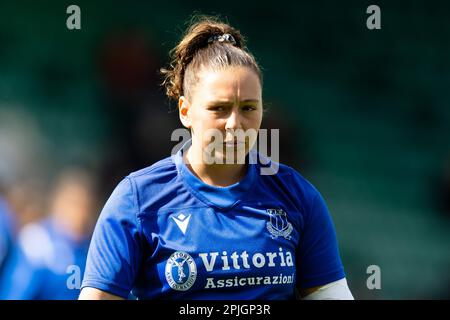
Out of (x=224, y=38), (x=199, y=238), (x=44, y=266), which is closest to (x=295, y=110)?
(x=44, y=266)

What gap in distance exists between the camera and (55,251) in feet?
20.0

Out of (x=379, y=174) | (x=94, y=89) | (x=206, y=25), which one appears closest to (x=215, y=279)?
(x=206, y=25)

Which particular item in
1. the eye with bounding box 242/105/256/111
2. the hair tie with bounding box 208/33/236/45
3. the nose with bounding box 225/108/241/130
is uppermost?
the hair tie with bounding box 208/33/236/45

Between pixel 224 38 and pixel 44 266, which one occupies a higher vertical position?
pixel 224 38

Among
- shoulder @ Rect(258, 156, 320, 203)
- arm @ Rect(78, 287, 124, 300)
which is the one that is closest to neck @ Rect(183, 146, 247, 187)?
shoulder @ Rect(258, 156, 320, 203)

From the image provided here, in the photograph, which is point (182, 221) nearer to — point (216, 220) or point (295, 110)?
point (216, 220)

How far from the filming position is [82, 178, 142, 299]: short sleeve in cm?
279

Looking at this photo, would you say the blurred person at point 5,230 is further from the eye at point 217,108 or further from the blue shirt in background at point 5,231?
the eye at point 217,108

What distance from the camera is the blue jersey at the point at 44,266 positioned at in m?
5.82

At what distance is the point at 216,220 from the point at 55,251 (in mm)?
3440

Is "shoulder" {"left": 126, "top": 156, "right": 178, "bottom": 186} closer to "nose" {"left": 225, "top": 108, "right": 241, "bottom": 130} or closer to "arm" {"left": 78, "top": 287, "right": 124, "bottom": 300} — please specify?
"nose" {"left": 225, "top": 108, "right": 241, "bottom": 130}

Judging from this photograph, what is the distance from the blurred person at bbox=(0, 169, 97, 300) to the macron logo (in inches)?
109

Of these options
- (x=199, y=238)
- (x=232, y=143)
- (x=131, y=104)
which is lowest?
(x=199, y=238)

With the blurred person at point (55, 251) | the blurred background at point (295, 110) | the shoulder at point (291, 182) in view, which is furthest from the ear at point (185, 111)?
the blurred background at point (295, 110)
